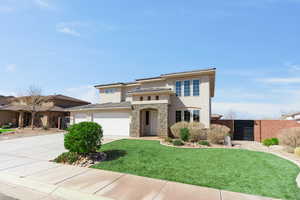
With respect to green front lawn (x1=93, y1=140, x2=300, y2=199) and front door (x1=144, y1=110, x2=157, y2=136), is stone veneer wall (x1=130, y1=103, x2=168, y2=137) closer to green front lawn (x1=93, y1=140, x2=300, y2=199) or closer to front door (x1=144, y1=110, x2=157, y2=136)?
front door (x1=144, y1=110, x2=157, y2=136)

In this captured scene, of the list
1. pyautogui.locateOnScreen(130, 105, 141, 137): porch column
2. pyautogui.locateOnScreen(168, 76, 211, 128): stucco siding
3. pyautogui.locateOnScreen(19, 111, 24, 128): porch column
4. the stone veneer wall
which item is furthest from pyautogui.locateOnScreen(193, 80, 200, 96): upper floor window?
pyautogui.locateOnScreen(19, 111, 24, 128): porch column

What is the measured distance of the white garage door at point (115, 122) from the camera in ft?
51.0

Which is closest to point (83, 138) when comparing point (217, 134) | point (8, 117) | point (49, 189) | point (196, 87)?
point (49, 189)

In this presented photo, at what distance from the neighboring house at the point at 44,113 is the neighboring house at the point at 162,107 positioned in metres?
10.8

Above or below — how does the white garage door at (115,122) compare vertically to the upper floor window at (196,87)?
below

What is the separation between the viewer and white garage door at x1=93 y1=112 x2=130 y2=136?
15530 millimetres

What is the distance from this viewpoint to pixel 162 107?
13.8 m

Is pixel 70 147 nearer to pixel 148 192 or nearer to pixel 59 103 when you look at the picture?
pixel 148 192

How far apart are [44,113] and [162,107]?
68.1ft

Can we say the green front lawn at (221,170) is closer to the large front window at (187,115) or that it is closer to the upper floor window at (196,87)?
the large front window at (187,115)

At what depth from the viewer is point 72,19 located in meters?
9.22

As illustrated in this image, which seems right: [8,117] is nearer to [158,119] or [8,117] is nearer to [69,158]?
[69,158]

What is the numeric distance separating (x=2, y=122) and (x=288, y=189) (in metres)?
35.6

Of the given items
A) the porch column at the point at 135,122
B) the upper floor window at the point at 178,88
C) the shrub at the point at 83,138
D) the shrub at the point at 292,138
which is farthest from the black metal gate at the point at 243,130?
the shrub at the point at 83,138
